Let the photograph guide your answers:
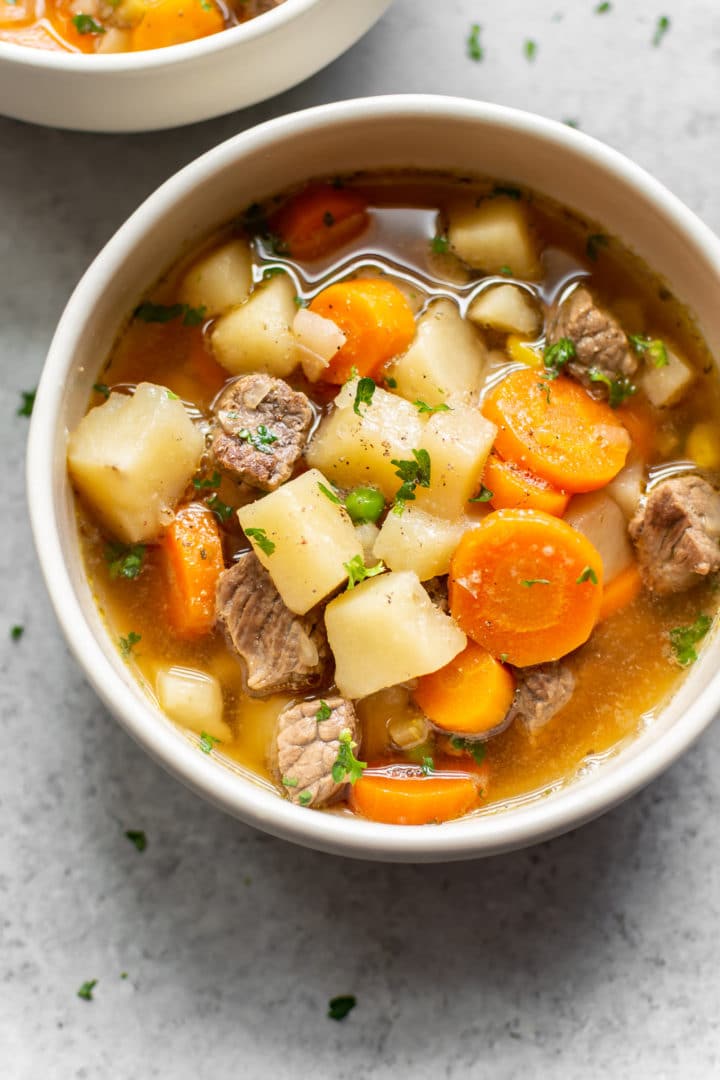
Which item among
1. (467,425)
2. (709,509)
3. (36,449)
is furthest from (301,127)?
(709,509)

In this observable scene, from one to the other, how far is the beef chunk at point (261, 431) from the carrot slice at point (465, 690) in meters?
0.53

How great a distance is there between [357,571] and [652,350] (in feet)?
2.75

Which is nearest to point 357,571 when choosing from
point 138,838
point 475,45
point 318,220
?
point 318,220

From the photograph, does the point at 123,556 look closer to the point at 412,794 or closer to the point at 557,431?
the point at 412,794

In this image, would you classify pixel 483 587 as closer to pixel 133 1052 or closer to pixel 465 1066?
pixel 465 1066

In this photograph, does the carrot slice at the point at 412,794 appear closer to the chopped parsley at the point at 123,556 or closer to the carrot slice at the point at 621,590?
the carrot slice at the point at 621,590

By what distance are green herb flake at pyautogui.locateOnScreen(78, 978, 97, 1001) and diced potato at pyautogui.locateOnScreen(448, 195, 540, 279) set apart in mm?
1880

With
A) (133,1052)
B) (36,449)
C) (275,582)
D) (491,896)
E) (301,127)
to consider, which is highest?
(301,127)

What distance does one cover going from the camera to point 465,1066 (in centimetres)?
280

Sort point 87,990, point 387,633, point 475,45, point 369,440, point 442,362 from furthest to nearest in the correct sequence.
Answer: point 475,45 → point 87,990 → point 442,362 → point 369,440 → point 387,633

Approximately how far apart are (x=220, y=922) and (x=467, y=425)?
1.33 meters

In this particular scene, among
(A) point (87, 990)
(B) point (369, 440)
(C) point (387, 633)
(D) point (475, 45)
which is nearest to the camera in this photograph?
(C) point (387, 633)

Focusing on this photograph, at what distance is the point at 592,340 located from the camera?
2.55 m

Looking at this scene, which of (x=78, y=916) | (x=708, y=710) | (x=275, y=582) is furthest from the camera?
(x=78, y=916)
